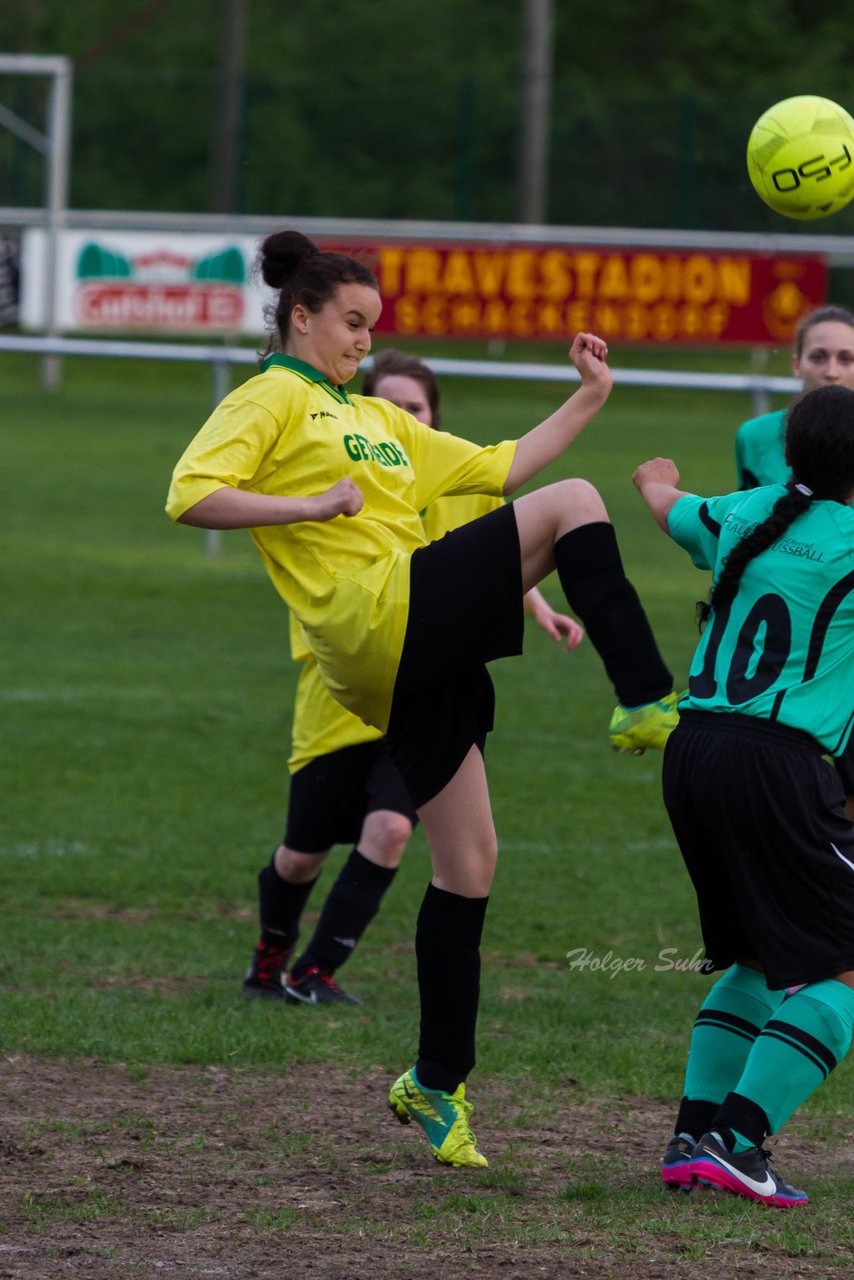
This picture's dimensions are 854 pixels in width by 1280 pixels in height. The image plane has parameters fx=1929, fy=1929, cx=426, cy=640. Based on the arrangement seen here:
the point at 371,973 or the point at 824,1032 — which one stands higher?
the point at 824,1032

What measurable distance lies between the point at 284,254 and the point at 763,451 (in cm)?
165

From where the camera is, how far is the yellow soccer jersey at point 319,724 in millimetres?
5430

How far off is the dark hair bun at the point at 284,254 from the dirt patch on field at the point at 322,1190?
75.4 inches

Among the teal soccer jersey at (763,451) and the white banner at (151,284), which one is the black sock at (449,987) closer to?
the teal soccer jersey at (763,451)

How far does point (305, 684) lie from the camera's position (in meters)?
5.51

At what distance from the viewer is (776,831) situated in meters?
3.72

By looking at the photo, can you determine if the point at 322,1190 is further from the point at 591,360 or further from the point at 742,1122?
Answer: the point at 591,360

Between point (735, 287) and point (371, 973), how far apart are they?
1833cm

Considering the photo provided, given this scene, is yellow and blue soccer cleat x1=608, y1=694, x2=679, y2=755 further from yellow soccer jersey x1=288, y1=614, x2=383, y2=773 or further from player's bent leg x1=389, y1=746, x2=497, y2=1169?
yellow soccer jersey x1=288, y1=614, x2=383, y2=773

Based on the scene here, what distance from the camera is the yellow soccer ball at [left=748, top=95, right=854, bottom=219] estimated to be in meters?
4.86

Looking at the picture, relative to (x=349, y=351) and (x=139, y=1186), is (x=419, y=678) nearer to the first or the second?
(x=349, y=351)

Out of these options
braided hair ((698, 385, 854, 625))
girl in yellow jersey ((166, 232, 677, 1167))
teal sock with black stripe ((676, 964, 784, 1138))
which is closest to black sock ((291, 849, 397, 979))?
girl in yellow jersey ((166, 232, 677, 1167))

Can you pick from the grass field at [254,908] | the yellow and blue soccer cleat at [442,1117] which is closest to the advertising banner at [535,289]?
the grass field at [254,908]

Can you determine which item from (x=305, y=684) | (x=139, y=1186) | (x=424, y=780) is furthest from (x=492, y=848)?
(x=305, y=684)
